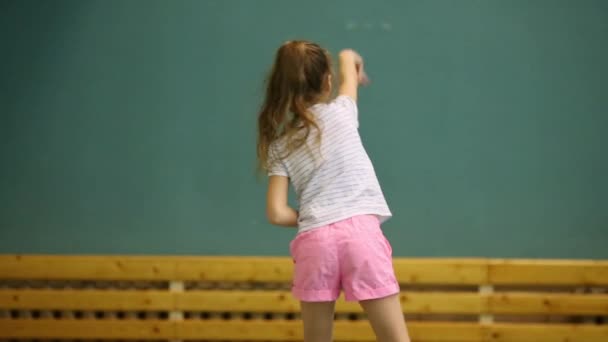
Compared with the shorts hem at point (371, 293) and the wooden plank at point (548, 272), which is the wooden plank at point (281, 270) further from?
the shorts hem at point (371, 293)

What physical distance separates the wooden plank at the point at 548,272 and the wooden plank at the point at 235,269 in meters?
0.96

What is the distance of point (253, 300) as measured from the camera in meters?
3.39

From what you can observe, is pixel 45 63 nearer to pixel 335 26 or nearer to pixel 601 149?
pixel 335 26

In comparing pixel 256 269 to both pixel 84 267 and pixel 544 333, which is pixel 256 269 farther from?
pixel 544 333

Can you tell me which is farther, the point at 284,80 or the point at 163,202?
the point at 163,202

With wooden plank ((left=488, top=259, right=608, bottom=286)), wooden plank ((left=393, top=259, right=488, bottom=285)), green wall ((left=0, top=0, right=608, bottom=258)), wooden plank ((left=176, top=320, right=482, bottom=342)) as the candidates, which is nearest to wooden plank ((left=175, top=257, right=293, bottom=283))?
green wall ((left=0, top=0, right=608, bottom=258))

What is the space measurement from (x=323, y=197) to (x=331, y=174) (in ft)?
0.22

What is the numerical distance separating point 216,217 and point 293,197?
0.39 m

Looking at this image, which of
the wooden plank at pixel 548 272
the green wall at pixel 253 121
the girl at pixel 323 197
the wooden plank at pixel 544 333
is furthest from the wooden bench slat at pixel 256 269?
the girl at pixel 323 197

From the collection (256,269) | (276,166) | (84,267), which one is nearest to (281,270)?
(256,269)

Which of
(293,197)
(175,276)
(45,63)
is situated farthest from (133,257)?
(45,63)

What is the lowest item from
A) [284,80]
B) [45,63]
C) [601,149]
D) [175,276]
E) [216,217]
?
[175,276]

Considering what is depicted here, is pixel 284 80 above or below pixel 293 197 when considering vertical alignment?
above

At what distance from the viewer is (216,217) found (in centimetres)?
346
